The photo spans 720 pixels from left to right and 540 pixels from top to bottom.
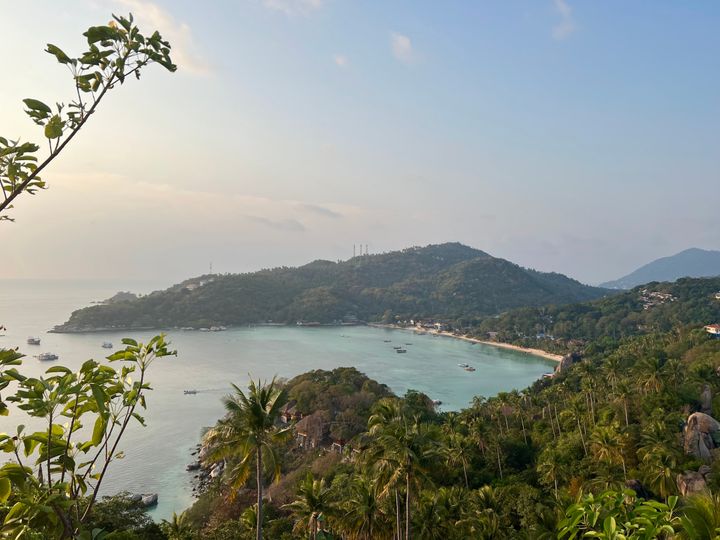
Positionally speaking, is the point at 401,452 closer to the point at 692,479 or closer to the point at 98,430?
the point at 98,430

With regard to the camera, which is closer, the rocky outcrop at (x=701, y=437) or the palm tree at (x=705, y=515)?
the palm tree at (x=705, y=515)

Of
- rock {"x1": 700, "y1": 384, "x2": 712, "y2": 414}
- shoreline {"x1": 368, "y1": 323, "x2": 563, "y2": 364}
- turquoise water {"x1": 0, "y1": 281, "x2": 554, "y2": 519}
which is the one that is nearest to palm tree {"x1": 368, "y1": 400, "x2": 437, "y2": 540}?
turquoise water {"x1": 0, "y1": 281, "x2": 554, "y2": 519}

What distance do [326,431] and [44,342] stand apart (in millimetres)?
100262

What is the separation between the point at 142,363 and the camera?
415cm

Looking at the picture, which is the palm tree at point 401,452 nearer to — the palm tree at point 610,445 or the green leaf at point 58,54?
the green leaf at point 58,54

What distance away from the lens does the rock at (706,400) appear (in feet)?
103

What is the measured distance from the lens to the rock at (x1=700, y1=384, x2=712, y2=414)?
31247 millimetres

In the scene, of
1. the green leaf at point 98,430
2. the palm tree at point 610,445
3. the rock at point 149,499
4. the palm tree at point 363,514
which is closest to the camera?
the green leaf at point 98,430

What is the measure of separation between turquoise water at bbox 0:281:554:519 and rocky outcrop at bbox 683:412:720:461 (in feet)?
111

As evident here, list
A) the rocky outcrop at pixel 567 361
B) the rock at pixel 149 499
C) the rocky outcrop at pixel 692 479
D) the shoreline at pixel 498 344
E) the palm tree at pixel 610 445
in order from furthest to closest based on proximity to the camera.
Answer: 1. the shoreline at pixel 498 344
2. the rocky outcrop at pixel 567 361
3. the rock at pixel 149 499
4. the palm tree at pixel 610 445
5. the rocky outcrop at pixel 692 479

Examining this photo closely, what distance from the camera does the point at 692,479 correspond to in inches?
827

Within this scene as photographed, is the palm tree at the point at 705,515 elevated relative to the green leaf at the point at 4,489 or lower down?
lower down

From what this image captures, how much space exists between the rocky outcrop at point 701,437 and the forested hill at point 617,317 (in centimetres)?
8846

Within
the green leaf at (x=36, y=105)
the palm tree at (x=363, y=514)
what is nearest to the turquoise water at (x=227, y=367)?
the palm tree at (x=363, y=514)
